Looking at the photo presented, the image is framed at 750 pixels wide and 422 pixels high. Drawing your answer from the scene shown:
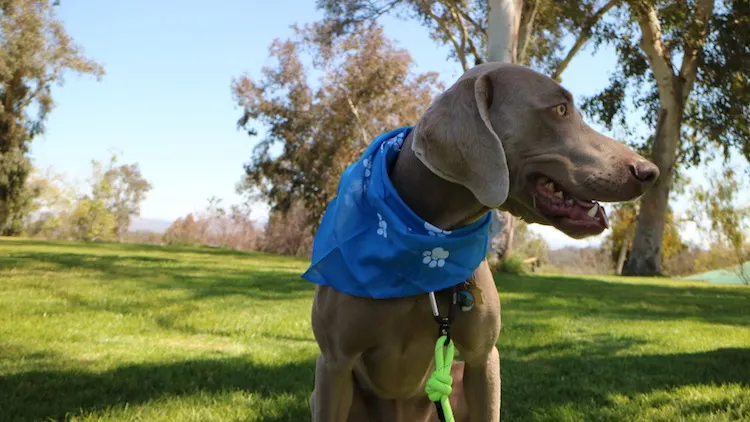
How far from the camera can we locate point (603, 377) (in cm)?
440

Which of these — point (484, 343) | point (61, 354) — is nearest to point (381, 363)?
point (484, 343)

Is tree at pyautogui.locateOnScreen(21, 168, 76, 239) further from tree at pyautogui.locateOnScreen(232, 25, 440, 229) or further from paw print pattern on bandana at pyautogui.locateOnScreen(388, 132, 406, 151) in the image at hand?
paw print pattern on bandana at pyautogui.locateOnScreen(388, 132, 406, 151)

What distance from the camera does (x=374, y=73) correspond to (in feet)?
80.4

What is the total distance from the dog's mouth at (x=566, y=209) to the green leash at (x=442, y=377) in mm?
601

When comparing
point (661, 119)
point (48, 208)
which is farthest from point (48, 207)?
point (661, 119)

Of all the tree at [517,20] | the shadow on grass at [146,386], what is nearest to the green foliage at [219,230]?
the tree at [517,20]

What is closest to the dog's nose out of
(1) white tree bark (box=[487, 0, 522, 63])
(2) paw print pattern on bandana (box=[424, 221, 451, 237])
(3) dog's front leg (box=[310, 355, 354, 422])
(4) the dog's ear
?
(4) the dog's ear

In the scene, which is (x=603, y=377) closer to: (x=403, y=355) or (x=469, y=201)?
(x=403, y=355)

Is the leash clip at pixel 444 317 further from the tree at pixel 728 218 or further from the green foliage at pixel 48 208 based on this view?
the green foliage at pixel 48 208

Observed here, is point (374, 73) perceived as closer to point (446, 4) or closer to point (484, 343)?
point (446, 4)

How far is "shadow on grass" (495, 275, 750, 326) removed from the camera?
7824 millimetres

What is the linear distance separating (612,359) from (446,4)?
45.8ft

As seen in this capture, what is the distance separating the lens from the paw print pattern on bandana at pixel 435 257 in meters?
2.26

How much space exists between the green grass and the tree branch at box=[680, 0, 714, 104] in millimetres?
9740
